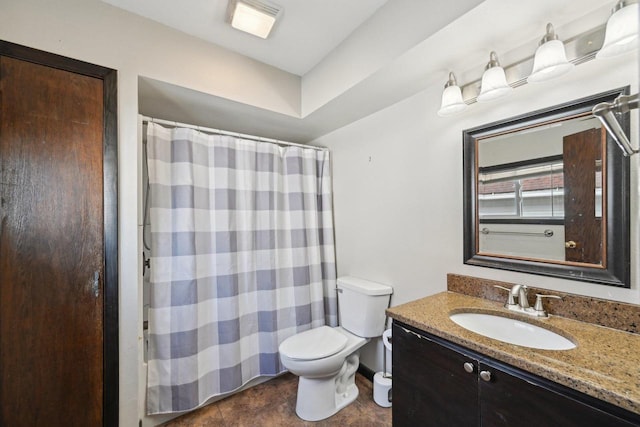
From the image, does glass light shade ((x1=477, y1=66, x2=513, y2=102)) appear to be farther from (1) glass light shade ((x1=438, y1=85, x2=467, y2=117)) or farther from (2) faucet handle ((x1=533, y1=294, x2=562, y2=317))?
(2) faucet handle ((x1=533, y1=294, x2=562, y2=317))

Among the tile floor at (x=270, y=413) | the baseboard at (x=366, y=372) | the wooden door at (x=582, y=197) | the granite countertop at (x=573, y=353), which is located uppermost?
the wooden door at (x=582, y=197)

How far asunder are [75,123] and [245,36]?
103 centimetres

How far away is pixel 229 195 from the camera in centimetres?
192

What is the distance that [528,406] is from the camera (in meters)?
0.77

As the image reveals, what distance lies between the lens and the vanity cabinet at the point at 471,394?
687 millimetres

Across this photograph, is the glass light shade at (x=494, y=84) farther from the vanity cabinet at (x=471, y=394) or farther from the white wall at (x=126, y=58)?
the white wall at (x=126, y=58)

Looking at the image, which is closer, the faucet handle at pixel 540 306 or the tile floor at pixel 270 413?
the faucet handle at pixel 540 306

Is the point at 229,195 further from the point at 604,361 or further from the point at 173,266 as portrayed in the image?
the point at 604,361

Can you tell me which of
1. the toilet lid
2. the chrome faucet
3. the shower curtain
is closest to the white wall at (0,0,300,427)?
the shower curtain

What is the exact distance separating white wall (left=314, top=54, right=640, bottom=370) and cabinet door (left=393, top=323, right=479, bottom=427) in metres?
0.56

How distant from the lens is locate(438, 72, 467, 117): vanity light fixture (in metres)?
1.35

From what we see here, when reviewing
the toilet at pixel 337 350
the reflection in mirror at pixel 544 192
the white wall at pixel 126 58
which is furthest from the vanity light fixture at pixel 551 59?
the white wall at pixel 126 58

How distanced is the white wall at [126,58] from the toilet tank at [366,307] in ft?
4.33

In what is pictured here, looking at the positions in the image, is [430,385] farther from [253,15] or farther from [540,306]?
[253,15]
